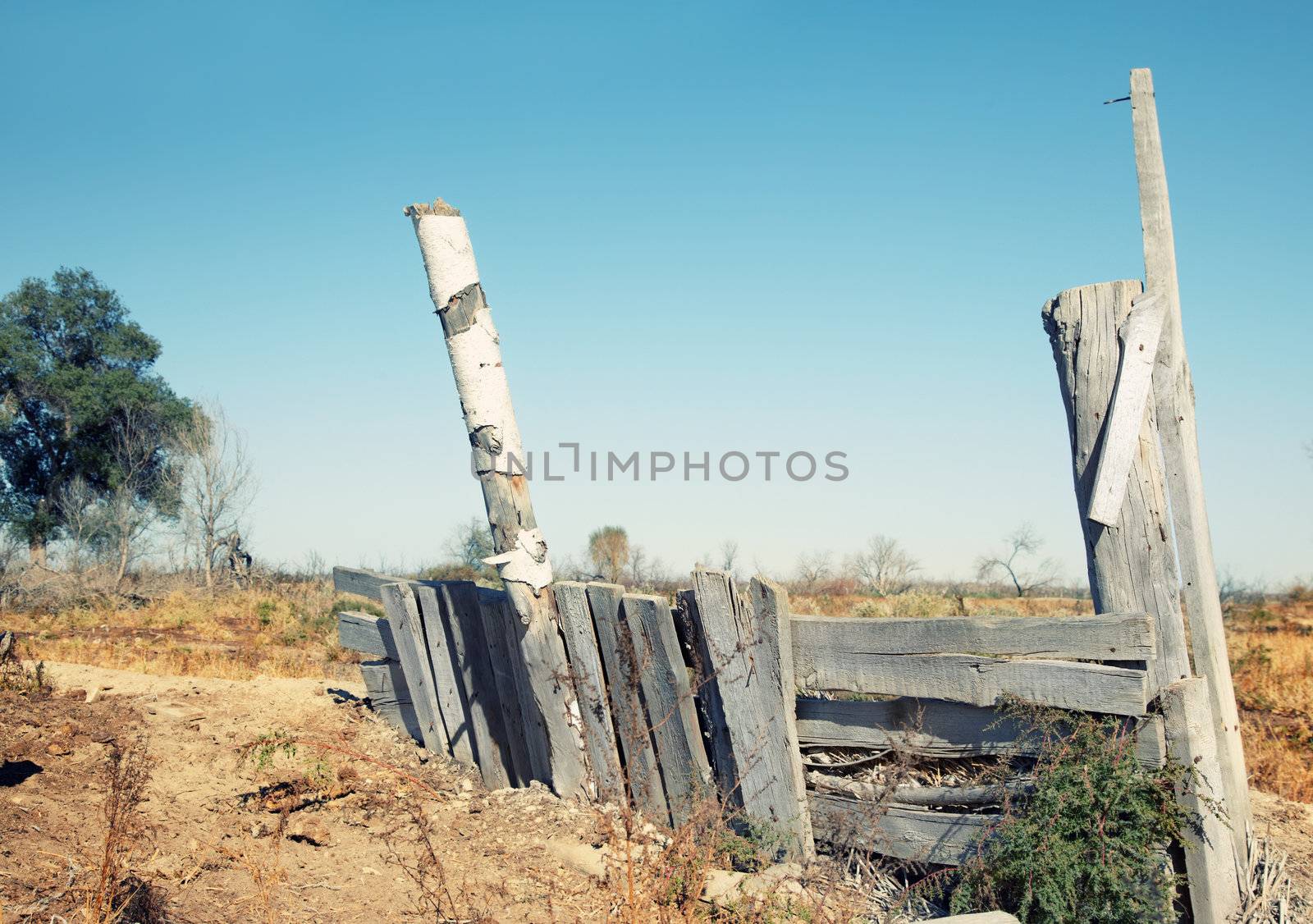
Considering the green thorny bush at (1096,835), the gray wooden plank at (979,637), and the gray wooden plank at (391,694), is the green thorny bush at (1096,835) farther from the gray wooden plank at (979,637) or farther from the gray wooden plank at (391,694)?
the gray wooden plank at (391,694)

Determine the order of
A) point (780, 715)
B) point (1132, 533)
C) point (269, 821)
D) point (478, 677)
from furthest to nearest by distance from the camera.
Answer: point (478, 677), point (269, 821), point (780, 715), point (1132, 533)

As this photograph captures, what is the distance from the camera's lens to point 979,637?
14.9ft

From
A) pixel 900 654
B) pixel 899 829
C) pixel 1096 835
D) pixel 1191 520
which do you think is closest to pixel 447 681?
pixel 899 829

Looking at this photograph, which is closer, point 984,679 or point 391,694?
point 984,679

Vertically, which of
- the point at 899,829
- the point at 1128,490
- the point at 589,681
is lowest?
the point at 899,829

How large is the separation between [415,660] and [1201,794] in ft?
16.1

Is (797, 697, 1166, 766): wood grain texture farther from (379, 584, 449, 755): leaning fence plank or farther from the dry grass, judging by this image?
the dry grass

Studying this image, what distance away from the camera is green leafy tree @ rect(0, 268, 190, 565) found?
93.4 feet

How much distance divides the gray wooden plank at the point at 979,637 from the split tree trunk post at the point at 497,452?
1.59 m

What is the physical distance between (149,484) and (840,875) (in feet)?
98.8

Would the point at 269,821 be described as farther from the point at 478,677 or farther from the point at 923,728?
the point at 923,728

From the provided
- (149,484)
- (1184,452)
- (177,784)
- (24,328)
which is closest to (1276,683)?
(1184,452)

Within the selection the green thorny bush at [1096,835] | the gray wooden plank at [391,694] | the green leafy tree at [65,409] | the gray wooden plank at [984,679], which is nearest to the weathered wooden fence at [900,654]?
the gray wooden plank at [984,679]

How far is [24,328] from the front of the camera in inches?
1139
